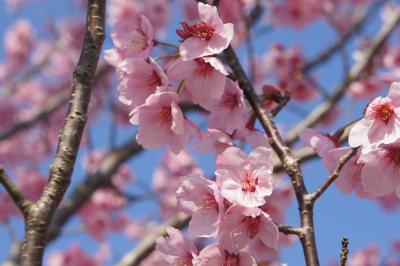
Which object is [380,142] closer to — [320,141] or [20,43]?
[320,141]

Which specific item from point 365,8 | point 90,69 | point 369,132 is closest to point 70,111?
point 90,69

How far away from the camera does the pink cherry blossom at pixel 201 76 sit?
1.41 m

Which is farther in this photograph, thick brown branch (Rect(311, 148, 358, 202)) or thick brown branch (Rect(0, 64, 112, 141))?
thick brown branch (Rect(0, 64, 112, 141))

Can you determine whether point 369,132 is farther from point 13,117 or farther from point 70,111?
point 13,117

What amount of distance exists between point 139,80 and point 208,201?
0.41m

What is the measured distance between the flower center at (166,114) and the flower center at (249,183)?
0.31 meters

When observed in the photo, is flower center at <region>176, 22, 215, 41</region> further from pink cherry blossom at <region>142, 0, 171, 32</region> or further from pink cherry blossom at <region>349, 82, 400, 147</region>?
pink cherry blossom at <region>142, 0, 171, 32</region>

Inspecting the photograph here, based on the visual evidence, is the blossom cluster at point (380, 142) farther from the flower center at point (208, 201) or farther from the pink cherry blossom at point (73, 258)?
the pink cherry blossom at point (73, 258)

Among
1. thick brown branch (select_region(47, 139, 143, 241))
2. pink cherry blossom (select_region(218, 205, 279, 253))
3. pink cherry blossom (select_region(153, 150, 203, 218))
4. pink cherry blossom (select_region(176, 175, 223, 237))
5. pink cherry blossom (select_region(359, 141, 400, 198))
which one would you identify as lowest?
pink cherry blossom (select_region(218, 205, 279, 253))

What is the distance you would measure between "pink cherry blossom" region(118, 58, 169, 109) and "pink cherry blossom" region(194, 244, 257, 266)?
46cm

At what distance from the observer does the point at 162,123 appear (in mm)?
1548

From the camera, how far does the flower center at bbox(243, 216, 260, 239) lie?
120 centimetres

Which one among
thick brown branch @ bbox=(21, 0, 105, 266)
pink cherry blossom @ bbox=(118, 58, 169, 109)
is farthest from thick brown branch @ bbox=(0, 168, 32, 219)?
pink cherry blossom @ bbox=(118, 58, 169, 109)

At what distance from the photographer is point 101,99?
22.3 ft
